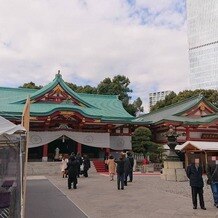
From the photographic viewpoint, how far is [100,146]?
30.2 meters

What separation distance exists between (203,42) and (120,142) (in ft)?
282

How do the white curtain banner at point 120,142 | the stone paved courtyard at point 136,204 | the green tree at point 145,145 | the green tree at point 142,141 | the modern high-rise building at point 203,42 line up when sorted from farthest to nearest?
the modern high-rise building at point 203,42 → the white curtain banner at point 120,142 → the green tree at point 142,141 → the green tree at point 145,145 → the stone paved courtyard at point 136,204

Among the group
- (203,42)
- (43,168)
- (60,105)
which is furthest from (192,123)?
(203,42)

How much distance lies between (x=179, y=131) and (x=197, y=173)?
23935mm

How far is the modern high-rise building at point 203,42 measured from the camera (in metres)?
100

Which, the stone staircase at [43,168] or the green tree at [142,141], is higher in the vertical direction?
the green tree at [142,141]

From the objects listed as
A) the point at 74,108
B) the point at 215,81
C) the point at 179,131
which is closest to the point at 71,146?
the point at 74,108

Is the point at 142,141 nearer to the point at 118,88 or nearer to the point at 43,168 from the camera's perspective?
the point at 43,168

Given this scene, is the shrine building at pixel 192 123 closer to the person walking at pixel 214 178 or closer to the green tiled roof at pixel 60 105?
the green tiled roof at pixel 60 105

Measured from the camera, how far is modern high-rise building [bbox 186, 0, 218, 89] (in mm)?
100350

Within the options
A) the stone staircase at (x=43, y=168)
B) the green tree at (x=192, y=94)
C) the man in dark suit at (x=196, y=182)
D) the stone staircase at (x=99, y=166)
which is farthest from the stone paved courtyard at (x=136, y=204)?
the green tree at (x=192, y=94)

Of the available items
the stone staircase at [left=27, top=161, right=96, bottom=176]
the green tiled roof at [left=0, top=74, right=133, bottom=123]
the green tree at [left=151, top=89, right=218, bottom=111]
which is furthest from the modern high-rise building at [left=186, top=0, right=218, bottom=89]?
the stone staircase at [left=27, top=161, right=96, bottom=176]

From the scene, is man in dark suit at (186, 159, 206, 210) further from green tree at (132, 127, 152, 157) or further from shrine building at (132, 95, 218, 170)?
green tree at (132, 127, 152, 157)

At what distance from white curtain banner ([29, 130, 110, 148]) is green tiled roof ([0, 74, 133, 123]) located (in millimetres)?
1893
